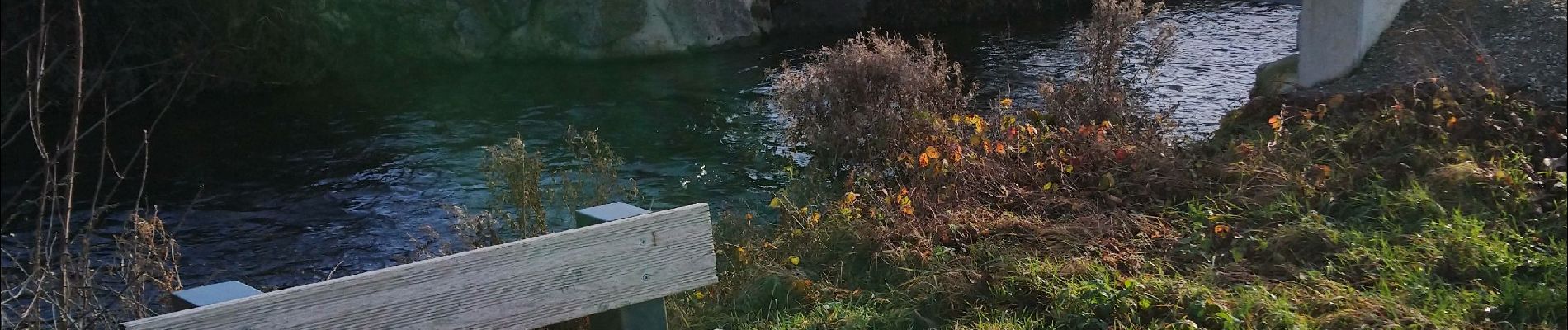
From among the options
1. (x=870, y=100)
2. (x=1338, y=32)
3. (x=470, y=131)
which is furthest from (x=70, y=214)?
(x=470, y=131)

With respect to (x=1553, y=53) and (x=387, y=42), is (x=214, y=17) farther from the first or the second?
(x=1553, y=53)

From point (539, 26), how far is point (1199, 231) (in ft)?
44.4

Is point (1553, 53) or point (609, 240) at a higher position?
point (609, 240)

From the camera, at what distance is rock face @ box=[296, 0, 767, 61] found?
56.1 ft

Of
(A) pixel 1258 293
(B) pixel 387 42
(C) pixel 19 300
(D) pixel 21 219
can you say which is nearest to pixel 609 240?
(A) pixel 1258 293

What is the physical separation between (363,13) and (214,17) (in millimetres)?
2566

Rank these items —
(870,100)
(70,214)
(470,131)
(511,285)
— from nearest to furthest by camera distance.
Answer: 1. (511,285)
2. (70,214)
3. (870,100)
4. (470,131)

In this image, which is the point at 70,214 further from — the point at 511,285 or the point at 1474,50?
the point at 1474,50

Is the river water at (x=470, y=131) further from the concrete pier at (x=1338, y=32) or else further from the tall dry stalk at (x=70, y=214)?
the concrete pier at (x=1338, y=32)

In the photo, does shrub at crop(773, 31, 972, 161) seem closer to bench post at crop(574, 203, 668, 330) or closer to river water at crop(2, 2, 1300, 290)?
river water at crop(2, 2, 1300, 290)

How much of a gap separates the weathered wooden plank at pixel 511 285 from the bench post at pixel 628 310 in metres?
0.06

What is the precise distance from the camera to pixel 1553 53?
615 cm

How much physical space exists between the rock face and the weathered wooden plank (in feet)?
45.9

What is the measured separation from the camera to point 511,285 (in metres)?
2.85
